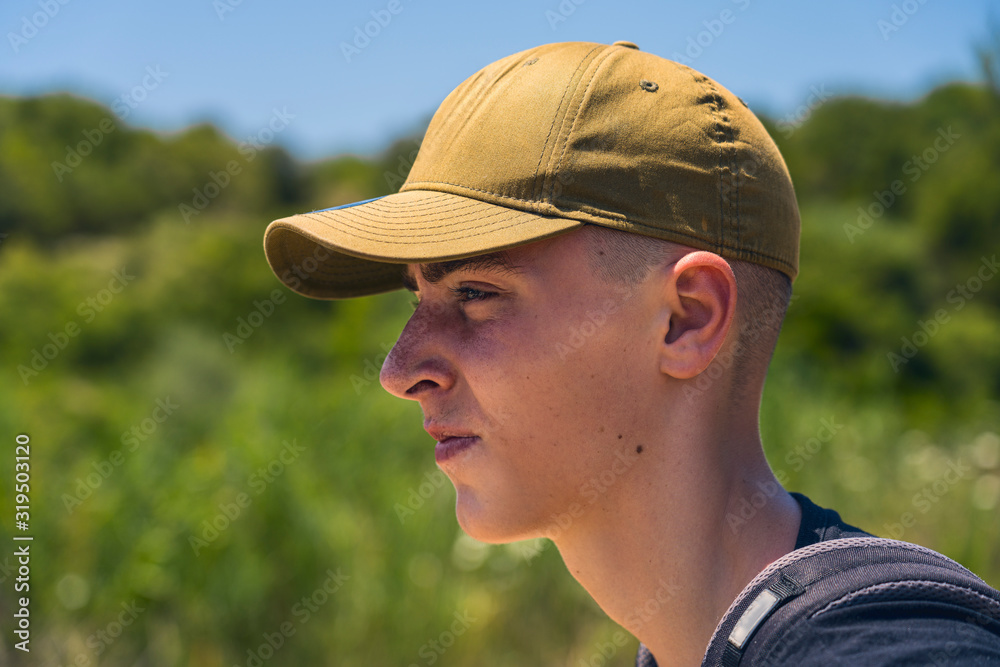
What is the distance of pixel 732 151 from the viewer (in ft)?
5.04

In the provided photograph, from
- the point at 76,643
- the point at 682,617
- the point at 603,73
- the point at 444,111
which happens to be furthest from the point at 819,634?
the point at 76,643

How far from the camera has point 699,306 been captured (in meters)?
1.52

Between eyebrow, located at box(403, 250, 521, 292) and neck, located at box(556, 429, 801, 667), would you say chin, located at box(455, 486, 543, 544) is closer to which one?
neck, located at box(556, 429, 801, 667)

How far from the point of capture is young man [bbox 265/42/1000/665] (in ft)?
4.80

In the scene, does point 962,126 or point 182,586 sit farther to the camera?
point 962,126

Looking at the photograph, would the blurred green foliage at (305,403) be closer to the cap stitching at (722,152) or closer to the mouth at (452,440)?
the mouth at (452,440)

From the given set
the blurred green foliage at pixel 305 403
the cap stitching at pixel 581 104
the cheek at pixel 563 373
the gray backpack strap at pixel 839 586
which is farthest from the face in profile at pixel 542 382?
the blurred green foliage at pixel 305 403

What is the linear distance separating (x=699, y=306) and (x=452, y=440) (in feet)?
1.73

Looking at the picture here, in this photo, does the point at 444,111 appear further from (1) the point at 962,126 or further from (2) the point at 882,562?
(1) the point at 962,126

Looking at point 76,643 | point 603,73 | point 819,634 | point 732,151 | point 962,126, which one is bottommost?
point 76,643

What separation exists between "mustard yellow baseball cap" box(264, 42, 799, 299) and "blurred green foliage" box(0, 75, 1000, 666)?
3231 millimetres

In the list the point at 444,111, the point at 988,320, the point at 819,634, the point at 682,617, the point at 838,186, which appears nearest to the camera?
the point at 819,634

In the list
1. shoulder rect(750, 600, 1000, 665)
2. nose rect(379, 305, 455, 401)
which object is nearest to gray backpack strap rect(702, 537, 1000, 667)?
shoulder rect(750, 600, 1000, 665)

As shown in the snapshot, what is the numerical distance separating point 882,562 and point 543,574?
12.5ft
